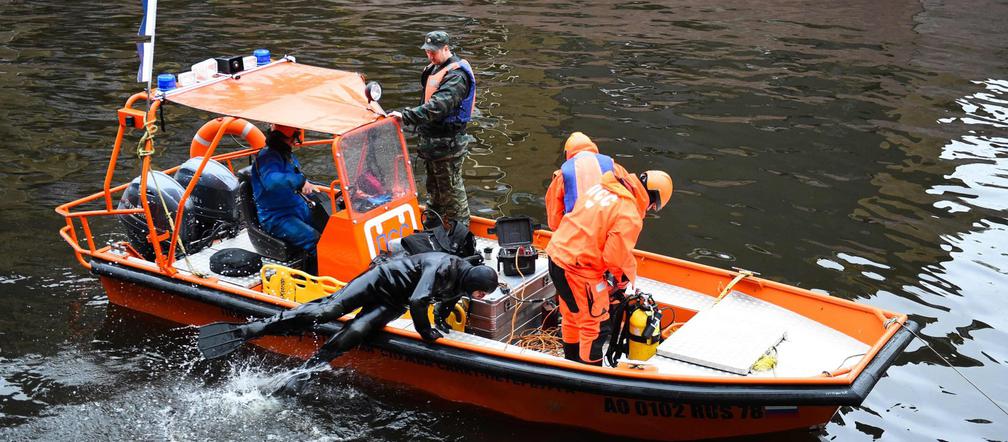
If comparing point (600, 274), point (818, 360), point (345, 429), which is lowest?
point (345, 429)

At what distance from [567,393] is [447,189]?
2.87m

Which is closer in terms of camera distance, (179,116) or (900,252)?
(900,252)

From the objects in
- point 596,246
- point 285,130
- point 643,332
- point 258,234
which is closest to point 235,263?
point 258,234

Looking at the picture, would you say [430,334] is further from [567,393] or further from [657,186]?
[657,186]

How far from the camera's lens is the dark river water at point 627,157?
7.04 metres

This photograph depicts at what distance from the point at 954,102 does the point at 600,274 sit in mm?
10842

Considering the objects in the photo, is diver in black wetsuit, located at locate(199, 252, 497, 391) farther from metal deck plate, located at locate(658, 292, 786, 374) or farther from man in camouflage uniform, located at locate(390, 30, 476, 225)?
man in camouflage uniform, located at locate(390, 30, 476, 225)

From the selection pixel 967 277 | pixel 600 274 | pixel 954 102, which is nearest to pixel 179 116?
pixel 600 274

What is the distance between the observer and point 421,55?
1667 cm

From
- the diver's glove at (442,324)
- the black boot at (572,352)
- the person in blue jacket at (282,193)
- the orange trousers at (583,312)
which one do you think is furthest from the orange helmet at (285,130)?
the black boot at (572,352)

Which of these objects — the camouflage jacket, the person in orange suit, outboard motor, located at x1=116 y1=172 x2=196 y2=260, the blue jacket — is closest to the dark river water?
outboard motor, located at x1=116 y1=172 x2=196 y2=260

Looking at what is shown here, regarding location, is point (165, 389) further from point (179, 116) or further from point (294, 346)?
point (179, 116)

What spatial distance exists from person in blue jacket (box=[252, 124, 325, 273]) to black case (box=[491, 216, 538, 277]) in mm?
1610

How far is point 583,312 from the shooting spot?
626cm
